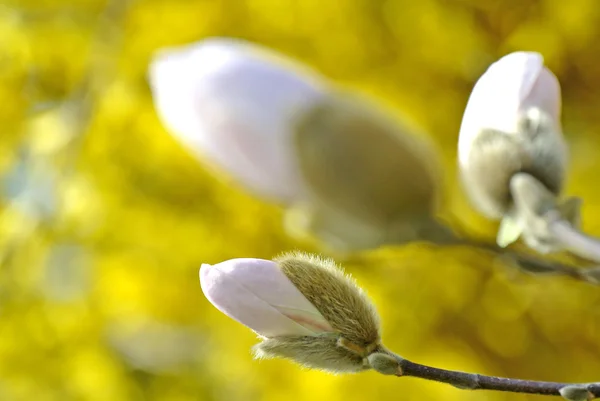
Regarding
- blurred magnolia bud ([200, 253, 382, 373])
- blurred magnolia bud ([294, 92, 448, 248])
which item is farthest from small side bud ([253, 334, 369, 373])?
blurred magnolia bud ([294, 92, 448, 248])

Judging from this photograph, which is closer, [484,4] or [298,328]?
[298,328]

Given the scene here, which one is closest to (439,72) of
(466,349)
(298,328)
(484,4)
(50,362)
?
(484,4)

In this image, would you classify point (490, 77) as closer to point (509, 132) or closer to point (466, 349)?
point (509, 132)

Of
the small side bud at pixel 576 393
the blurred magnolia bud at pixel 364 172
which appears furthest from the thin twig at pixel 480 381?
the blurred magnolia bud at pixel 364 172

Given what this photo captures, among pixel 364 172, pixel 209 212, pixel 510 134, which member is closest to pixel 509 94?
pixel 510 134

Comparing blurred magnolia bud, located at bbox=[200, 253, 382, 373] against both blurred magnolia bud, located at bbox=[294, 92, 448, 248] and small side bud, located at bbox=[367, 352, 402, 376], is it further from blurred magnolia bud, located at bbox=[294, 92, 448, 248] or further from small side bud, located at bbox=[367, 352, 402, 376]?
blurred magnolia bud, located at bbox=[294, 92, 448, 248]
